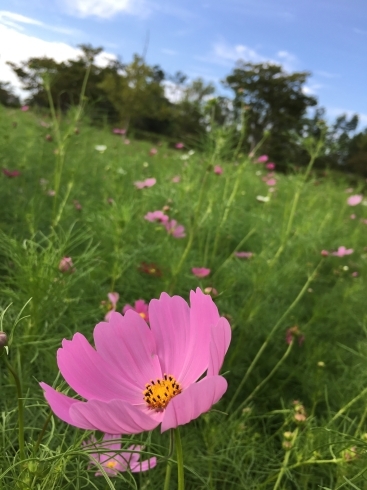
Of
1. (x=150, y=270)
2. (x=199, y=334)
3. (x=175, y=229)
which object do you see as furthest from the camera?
(x=175, y=229)

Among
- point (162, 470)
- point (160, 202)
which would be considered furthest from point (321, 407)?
point (160, 202)

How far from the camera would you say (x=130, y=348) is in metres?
0.46

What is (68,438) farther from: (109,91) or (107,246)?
(109,91)

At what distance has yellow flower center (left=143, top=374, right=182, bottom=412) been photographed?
0.43 metres

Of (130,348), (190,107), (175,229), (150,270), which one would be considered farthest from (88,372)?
(190,107)

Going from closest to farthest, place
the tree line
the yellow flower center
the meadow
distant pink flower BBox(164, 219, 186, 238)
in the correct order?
the yellow flower center, the meadow, distant pink flower BBox(164, 219, 186, 238), the tree line

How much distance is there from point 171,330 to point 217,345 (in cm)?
13

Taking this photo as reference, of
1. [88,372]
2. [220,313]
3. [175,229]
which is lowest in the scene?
[220,313]

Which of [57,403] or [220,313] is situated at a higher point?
[57,403]

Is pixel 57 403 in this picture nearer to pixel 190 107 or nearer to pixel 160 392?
pixel 160 392

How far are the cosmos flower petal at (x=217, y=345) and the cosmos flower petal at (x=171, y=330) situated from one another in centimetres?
9

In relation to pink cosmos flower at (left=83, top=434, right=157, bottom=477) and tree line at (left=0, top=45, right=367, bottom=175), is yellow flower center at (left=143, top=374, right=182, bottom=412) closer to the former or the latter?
pink cosmos flower at (left=83, top=434, right=157, bottom=477)

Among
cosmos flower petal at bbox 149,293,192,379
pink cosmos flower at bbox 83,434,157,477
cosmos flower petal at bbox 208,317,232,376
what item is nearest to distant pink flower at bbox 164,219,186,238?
pink cosmos flower at bbox 83,434,157,477

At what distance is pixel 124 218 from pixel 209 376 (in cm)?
106
